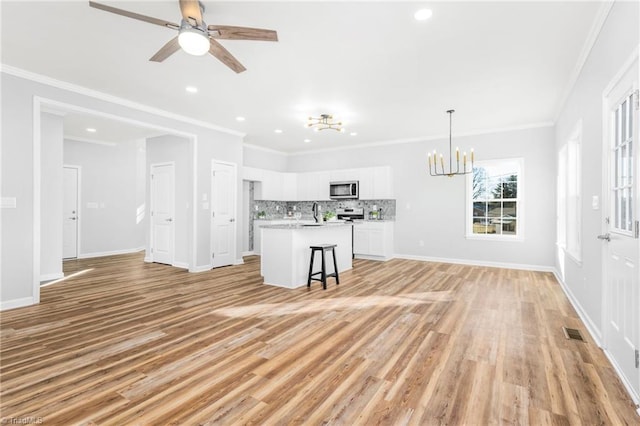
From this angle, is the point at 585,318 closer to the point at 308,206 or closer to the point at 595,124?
the point at 595,124

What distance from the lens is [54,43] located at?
10.3 ft

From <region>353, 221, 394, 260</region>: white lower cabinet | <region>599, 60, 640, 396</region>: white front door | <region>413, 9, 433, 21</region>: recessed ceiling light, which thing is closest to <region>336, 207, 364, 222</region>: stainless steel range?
<region>353, 221, 394, 260</region>: white lower cabinet

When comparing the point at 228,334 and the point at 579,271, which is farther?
the point at 579,271

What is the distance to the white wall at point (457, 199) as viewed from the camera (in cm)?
578

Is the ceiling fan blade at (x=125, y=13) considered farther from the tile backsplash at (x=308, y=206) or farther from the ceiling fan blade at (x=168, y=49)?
the tile backsplash at (x=308, y=206)

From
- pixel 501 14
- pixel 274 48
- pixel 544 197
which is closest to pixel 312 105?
pixel 274 48

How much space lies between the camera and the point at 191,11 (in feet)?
7.16

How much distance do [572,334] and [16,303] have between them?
5.97 metres

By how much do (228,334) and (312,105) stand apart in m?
3.55

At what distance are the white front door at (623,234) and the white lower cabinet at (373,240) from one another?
14.8 feet

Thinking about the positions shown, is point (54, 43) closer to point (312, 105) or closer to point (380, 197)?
point (312, 105)

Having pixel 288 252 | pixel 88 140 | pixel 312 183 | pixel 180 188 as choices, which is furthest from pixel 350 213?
pixel 88 140

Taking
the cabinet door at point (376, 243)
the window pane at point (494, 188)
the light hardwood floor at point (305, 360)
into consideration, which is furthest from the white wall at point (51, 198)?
the window pane at point (494, 188)

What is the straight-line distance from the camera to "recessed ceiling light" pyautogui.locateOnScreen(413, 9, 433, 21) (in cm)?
256
